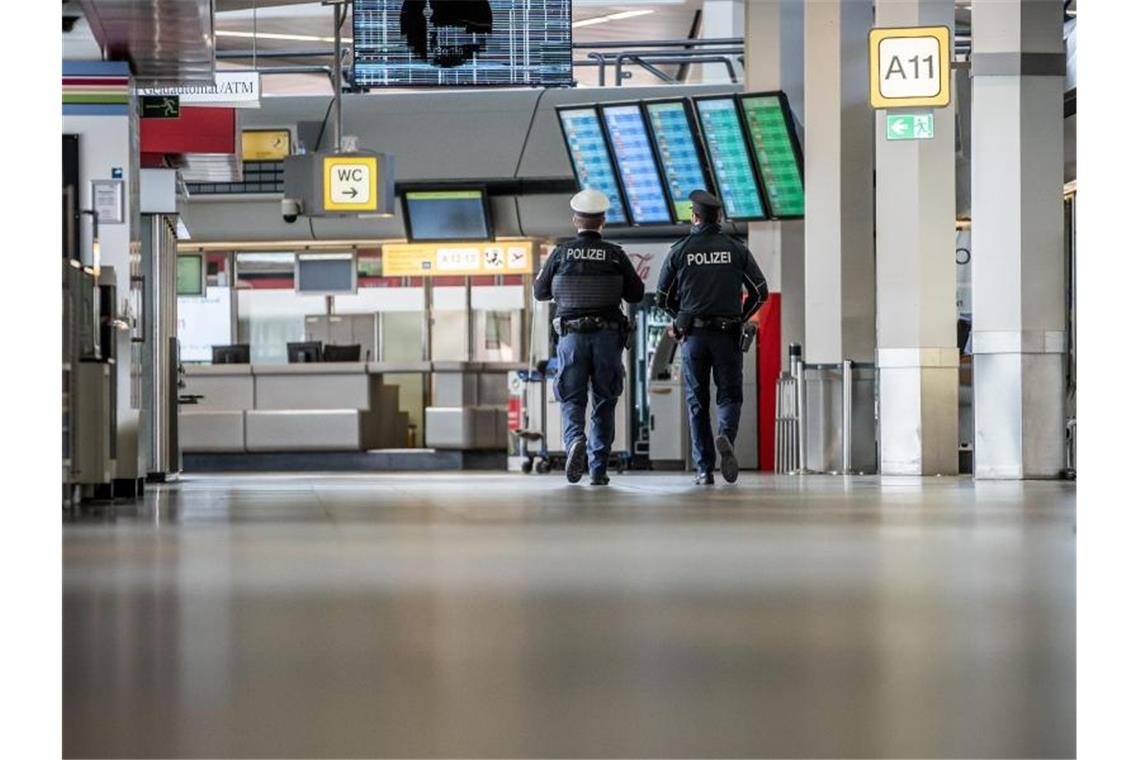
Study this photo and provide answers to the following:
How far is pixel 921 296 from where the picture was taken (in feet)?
52.4

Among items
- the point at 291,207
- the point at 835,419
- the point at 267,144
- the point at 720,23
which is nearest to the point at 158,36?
the point at 835,419

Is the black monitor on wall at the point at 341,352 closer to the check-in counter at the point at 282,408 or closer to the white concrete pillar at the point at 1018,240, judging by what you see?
the check-in counter at the point at 282,408

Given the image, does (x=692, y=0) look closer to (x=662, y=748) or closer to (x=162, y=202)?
(x=162, y=202)

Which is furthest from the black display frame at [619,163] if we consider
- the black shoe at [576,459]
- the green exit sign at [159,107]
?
the black shoe at [576,459]

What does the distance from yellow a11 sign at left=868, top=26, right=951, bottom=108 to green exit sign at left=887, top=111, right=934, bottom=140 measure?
23 cm

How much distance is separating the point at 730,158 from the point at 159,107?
720cm

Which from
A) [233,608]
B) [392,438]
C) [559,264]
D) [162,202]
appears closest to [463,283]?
[392,438]

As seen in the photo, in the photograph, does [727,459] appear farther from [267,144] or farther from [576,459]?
Answer: [267,144]

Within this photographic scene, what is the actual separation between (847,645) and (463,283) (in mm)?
21657

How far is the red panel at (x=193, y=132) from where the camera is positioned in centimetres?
1659

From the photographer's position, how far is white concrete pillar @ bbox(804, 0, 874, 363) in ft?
58.7

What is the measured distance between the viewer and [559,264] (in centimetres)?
1285

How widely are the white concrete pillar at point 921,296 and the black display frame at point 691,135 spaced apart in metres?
4.65

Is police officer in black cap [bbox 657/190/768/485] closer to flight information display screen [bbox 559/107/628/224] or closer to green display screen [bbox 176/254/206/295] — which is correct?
flight information display screen [bbox 559/107/628/224]
